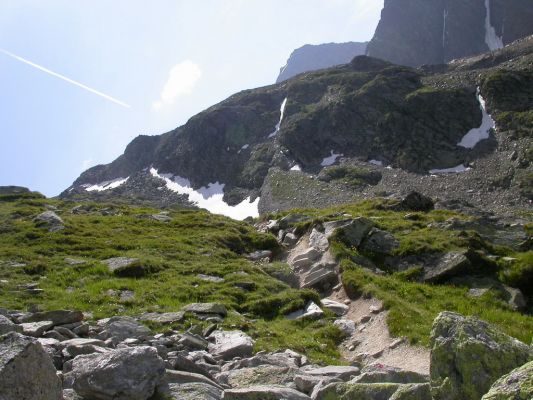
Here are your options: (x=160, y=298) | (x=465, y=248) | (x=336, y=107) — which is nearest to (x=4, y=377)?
(x=160, y=298)

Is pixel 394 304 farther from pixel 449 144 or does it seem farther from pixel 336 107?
pixel 336 107

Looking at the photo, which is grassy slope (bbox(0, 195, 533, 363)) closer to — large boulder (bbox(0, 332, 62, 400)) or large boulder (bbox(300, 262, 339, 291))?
large boulder (bbox(300, 262, 339, 291))

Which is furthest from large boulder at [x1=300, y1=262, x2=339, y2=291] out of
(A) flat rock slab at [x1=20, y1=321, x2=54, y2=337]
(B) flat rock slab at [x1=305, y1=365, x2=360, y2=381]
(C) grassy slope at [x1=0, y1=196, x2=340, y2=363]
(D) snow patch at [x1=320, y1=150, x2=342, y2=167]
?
(D) snow patch at [x1=320, y1=150, x2=342, y2=167]

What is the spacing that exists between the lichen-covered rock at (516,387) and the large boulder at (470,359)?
1.50 metres

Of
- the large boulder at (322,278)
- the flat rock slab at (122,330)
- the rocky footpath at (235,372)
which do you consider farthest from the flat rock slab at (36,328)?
the large boulder at (322,278)

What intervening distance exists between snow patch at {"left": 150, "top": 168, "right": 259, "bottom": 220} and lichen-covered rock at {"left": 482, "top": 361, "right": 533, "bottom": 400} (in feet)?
451

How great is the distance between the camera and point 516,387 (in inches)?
200

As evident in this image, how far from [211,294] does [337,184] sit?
114 m

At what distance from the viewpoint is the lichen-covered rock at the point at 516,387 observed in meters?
4.96

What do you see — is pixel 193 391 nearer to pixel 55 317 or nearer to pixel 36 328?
pixel 36 328

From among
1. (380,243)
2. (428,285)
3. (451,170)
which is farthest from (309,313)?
(451,170)

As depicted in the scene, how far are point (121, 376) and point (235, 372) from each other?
372 cm

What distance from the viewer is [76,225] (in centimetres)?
4019

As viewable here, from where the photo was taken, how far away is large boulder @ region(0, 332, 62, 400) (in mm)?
6832
